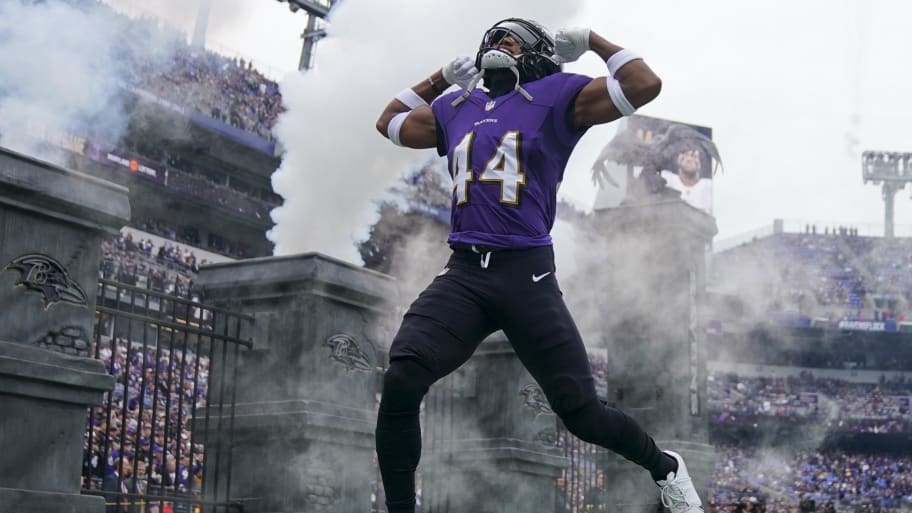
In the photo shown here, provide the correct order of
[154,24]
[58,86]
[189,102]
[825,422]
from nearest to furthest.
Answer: [58,86]
[154,24]
[189,102]
[825,422]

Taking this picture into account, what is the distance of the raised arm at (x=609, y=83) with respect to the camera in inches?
178

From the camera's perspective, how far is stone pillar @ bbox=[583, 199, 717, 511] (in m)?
11.0

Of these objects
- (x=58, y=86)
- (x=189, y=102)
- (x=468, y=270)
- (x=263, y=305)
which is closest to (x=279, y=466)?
(x=263, y=305)

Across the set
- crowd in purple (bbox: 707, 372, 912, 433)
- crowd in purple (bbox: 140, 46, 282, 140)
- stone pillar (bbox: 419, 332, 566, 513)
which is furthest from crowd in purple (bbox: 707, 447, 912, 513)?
stone pillar (bbox: 419, 332, 566, 513)

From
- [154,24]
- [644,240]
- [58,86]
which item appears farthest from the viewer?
[154,24]

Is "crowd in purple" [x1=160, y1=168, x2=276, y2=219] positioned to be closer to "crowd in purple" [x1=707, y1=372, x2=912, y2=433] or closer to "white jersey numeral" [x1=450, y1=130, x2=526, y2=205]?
"crowd in purple" [x1=707, y1=372, x2=912, y2=433]

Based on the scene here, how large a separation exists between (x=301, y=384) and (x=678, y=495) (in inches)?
115

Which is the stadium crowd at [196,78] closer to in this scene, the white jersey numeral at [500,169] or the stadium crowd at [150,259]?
the stadium crowd at [150,259]

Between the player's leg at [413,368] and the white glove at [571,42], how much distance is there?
39.7 inches

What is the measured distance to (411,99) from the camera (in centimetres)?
527

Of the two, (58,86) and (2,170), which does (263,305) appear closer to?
(2,170)

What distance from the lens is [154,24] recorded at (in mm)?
28156

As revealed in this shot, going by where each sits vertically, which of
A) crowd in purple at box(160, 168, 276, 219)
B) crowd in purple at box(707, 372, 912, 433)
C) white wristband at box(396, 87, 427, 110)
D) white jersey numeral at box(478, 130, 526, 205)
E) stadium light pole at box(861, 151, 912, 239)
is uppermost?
stadium light pole at box(861, 151, 912, 239)

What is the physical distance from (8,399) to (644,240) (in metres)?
7.06
